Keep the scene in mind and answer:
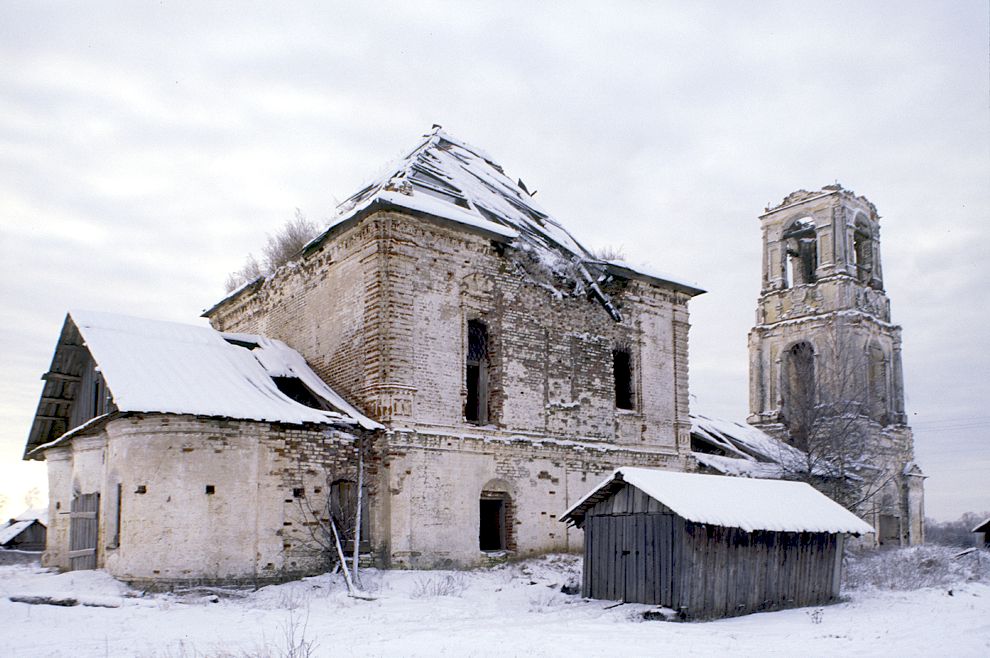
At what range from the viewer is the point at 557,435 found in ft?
60.5

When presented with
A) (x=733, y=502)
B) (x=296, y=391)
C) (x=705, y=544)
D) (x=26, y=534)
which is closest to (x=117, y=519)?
(x=296, y=391)

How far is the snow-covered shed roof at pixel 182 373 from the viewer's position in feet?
46.0

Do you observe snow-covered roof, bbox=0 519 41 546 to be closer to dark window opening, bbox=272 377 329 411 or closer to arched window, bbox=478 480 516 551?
dark window opening, bbox=272 377 329 411

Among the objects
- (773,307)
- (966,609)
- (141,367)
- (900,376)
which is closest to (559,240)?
(141,367)

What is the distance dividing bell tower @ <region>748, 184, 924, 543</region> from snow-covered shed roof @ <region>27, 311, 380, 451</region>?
17.1 m

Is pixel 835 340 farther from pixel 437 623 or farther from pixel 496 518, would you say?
pixel 437 623

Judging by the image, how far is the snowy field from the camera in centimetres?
954

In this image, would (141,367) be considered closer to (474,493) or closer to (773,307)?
(474,493)

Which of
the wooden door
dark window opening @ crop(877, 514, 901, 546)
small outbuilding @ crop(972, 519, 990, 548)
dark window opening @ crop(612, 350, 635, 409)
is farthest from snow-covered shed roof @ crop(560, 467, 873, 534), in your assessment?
small outbuilding @ crop(972, 519, 990, 548)

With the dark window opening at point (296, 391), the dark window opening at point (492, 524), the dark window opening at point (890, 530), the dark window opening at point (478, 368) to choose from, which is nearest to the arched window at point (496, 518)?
the dark window opening at point (492, 524)

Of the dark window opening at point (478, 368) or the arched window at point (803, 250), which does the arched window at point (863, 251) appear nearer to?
the arched window at point (803, 250)

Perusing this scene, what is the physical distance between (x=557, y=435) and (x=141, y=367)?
26.5ft

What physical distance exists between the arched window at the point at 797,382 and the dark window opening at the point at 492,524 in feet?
43.9

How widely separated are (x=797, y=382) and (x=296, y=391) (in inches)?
844
